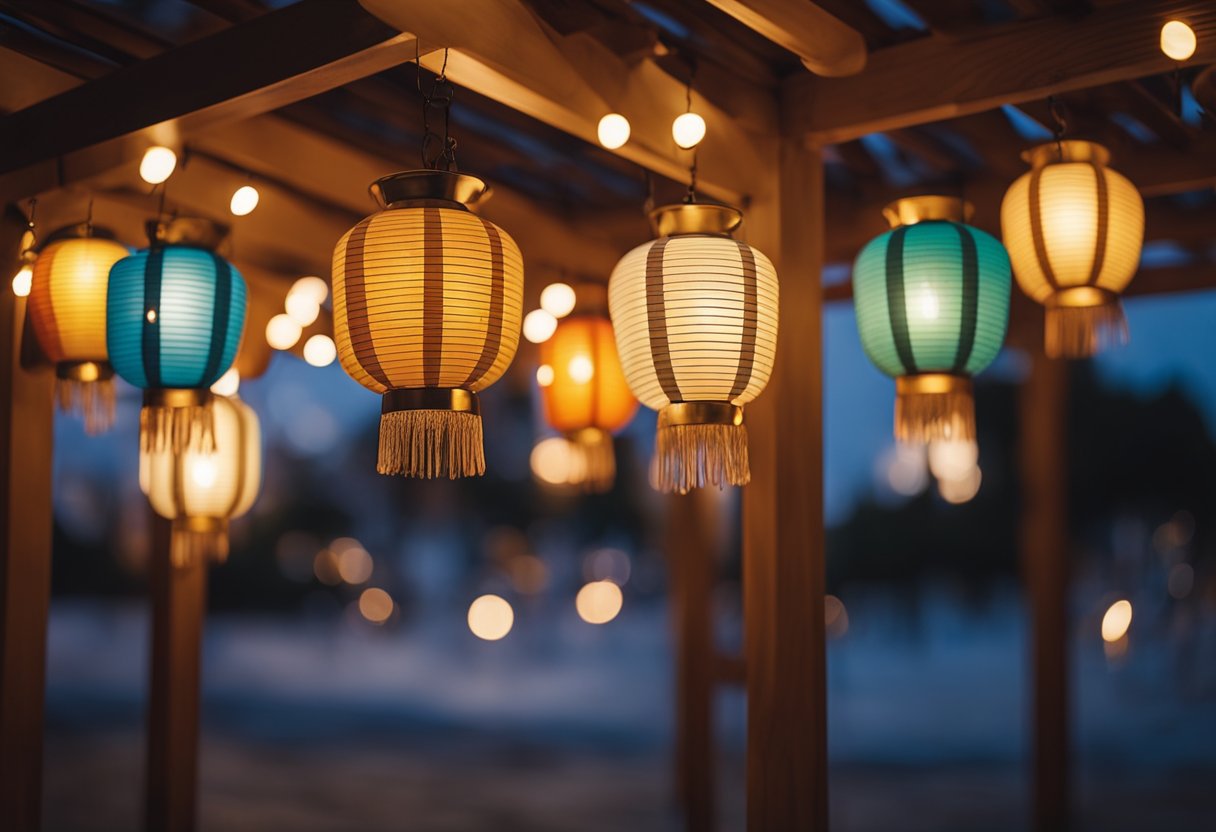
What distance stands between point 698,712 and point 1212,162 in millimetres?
3411

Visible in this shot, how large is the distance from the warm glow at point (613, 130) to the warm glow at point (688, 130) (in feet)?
0.41

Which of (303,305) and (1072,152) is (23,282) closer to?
(303,305)

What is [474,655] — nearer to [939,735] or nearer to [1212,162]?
[939,735]

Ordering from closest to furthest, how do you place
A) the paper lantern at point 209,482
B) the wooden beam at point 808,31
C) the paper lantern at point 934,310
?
the wooden beam at point 808,31 < the paper lantern at point 934,310 < the paper lantern at point 209,482

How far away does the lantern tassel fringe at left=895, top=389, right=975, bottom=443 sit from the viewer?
304cm

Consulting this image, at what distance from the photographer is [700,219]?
8.85 feet

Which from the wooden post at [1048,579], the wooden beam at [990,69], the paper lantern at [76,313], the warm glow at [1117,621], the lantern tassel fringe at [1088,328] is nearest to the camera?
the wooden beam at [990,69]

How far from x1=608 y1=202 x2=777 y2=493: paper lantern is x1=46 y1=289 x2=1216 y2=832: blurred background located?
153 inches

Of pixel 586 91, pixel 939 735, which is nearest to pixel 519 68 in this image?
pixel 586 91

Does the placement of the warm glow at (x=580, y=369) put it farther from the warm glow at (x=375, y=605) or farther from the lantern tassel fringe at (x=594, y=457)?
the warm glow at (x=375, y=605)

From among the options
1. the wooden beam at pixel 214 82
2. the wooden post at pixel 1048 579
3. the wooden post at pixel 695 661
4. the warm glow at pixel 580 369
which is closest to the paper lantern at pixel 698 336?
the wooden beam at pixel 214 82

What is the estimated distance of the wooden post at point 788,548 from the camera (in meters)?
3.38

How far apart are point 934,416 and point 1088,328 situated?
1.55 ft

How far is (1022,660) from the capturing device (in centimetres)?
1051
